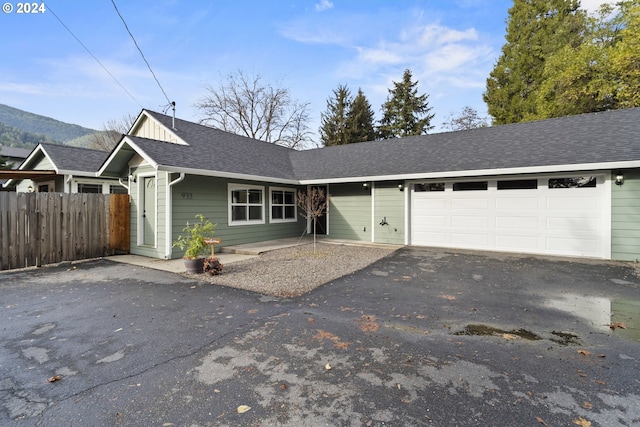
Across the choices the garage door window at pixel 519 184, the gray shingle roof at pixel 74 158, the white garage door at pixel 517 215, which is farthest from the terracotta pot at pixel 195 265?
the garage door window at pixel 519 184

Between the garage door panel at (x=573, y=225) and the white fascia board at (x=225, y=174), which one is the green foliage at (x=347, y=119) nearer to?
the white fascia board at (x=225, y=174)

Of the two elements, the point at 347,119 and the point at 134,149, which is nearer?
the point at 134,149

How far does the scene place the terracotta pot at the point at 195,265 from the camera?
6492mm

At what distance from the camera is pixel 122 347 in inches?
126

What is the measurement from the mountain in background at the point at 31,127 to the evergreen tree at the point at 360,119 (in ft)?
152

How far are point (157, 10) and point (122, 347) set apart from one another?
9.12m

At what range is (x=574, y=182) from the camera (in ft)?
27.0

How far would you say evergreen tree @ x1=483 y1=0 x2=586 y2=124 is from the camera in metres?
19.7

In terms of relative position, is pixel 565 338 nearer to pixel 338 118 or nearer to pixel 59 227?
pixel 59 227

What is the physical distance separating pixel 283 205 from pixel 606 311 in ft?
32.3

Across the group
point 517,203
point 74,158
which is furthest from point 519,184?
point 74,158

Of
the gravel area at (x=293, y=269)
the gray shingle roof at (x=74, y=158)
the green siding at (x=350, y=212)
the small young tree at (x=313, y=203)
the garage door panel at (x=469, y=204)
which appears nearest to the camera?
the gravel area at (x=293, y=269)

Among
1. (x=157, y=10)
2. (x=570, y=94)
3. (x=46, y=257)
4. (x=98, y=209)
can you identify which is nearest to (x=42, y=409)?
(x=46, y=257)

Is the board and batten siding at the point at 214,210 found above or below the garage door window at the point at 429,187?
below
